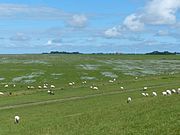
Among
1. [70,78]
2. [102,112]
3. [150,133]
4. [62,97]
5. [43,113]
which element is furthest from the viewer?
[70,78]

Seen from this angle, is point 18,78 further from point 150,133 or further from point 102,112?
point 150,133

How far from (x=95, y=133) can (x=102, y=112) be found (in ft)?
27.1

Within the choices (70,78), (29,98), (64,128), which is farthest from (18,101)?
(70,78)

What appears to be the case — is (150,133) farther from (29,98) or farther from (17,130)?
(29,98)

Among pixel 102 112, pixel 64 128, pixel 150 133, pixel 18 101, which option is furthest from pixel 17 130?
pixel 18 101

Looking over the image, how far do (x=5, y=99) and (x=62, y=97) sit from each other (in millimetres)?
6627

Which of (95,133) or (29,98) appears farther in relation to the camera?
(29,98)

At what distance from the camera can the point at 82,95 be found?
53594 millimetres

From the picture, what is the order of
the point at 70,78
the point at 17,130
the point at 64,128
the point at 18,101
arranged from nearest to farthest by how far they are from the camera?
1. the point at 64,128
2. the point at 17,130
3. the point at 18,101
4. the point at 70,78

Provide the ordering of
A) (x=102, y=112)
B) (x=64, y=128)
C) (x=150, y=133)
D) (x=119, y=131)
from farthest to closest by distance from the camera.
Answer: (x=102, y=112)
(x=64, y=128)
(x=119, y=131)
(x=150, y=133)

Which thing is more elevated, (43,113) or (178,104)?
(178,104)

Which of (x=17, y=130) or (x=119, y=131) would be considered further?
(x=17, y=130)

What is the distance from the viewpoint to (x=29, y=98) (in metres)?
51.1

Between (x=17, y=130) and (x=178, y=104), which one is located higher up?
(x=178, y=104)
